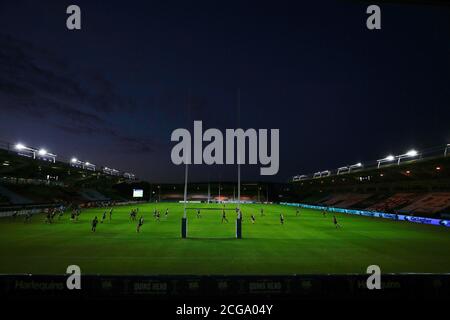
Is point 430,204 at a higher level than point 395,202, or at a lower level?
lower

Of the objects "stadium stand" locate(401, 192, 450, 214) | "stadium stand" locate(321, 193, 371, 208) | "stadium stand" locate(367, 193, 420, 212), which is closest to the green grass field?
"stadium stand" locate(401, 192, 450, 214)

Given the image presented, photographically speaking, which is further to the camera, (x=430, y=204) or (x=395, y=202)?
(x=395, y=202)

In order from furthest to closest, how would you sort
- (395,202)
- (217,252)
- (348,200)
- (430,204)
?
(348,200), (395,202), (430,204), (217,252)

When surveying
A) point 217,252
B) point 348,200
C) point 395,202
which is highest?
point 348,200

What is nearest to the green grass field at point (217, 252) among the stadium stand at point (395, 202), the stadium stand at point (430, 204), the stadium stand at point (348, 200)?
the stadium stand at point (430, 204)

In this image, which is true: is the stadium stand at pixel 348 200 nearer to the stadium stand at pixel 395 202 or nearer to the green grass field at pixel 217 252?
the stadium stand at pixel 395 202

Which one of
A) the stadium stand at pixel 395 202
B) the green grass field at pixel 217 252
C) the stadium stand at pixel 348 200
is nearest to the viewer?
the green grass field at pixel 217 252

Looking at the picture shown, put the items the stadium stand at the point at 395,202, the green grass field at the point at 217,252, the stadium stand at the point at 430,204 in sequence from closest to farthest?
the green grass field at the point at 217,252 < the stadium stand at the point at 430,204 < the stadium stand at the point at 395,202

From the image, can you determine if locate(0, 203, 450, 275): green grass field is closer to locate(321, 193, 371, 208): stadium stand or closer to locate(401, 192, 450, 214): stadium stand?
locate(401, 192, 450, 214): stadium stand

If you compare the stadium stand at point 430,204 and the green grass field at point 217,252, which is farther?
the stadium stand at point 430,204

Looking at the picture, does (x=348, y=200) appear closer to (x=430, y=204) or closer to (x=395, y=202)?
(x=395, y=202)

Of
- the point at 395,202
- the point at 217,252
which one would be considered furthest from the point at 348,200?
the point at 217,252
